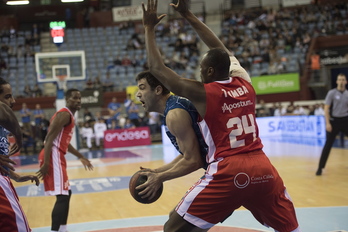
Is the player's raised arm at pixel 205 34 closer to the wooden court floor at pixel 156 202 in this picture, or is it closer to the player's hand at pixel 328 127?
the wooden court floor at pixel 156 202

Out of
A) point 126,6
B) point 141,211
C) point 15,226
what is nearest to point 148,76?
point 15,226

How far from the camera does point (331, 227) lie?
A: 18.9ft

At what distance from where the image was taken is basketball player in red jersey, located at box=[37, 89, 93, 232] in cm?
588

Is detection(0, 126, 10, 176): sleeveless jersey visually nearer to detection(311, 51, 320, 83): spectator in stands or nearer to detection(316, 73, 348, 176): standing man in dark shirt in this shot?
detection(316, 73, 348, 176): standing man in dark shirt

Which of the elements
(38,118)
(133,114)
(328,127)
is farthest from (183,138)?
(38,118)

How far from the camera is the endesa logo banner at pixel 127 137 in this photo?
2105cm

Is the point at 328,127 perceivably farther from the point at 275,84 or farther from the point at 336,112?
the point at 275,84

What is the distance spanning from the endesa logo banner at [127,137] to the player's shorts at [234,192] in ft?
58.5

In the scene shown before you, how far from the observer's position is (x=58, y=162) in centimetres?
609

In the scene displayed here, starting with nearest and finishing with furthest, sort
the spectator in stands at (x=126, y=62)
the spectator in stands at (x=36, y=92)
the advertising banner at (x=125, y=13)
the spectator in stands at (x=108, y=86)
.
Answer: the spectator in stands at (x=36, y=92) → the spectator in stands at (x=108, y=86) → the spectator in stands at (x=126, y=62) → the advertising banner at (x=125, y=13)

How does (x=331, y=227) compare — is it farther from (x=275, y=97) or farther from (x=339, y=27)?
(x=339, y=27)

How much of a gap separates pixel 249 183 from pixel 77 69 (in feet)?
57.2

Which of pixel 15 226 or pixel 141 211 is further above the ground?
pixel 15 226

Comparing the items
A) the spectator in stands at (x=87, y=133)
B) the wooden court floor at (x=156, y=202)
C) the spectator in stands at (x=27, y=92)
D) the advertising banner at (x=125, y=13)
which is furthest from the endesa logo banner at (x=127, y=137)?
the advertising banner at (x=125, y=13)
